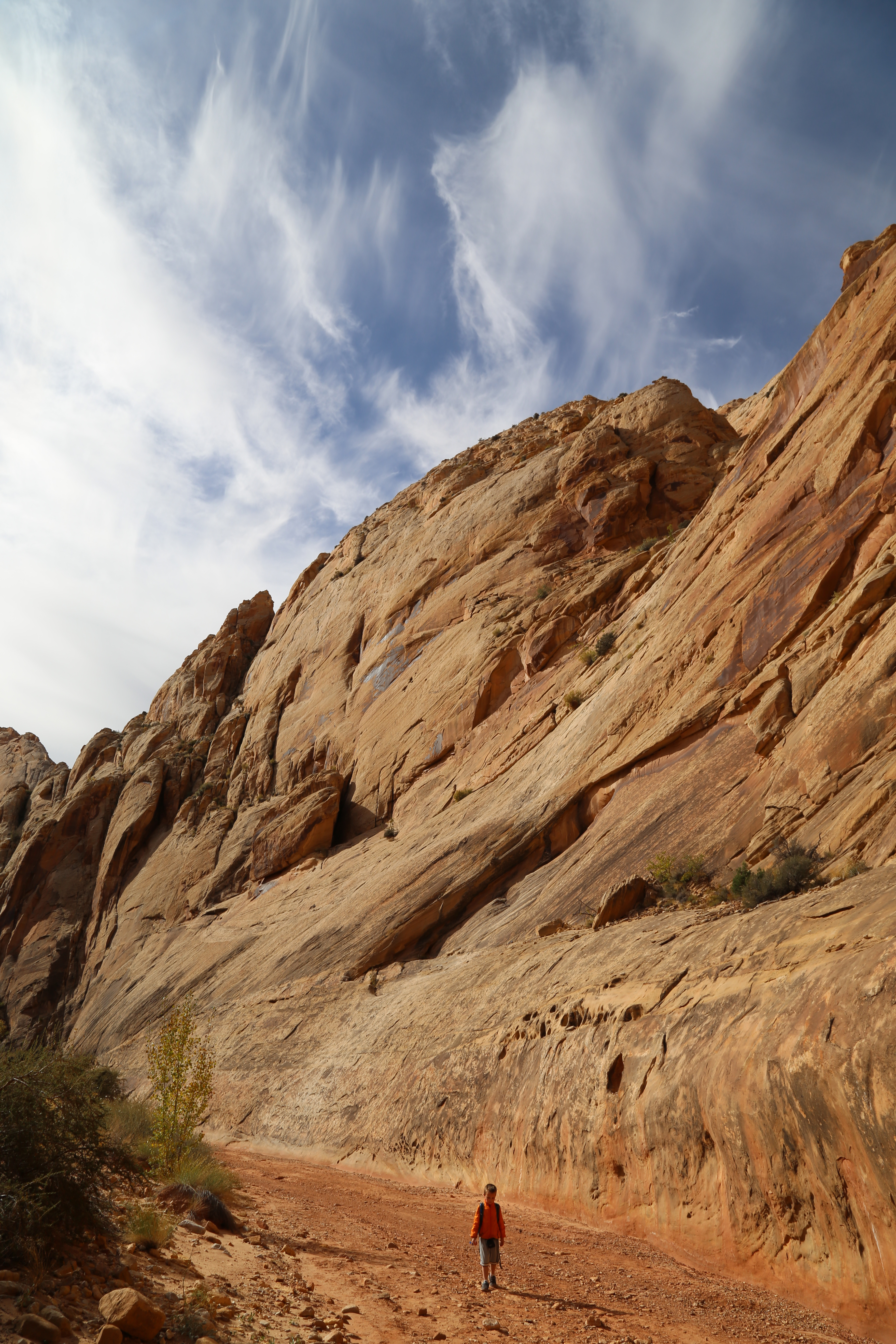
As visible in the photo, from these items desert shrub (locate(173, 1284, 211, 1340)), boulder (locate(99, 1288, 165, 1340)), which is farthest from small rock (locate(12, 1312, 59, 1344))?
desert shrub (locate(173, 1284, 211, 1340))

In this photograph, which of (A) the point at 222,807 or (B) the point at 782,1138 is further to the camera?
(A) the point at 222,807

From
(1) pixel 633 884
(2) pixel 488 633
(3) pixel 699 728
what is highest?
(2) pixel 488 633

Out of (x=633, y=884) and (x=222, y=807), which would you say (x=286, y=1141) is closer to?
(x=633, y=884)

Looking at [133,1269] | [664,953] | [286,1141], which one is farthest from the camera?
[286,1141]

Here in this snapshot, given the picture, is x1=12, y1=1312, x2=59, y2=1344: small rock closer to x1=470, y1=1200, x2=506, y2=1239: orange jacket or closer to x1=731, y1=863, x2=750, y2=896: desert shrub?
x1=470, y1=1200, x2=506, y2=1239: orange jacket

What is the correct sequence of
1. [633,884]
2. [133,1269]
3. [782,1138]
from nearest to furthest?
1. [133,1269]
2. [782,1138]
3. [633,884]

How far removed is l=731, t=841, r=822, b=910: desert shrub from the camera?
13844 mm

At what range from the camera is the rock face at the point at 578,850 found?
1050cm

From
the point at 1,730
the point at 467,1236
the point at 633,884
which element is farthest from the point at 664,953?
the point at 1,730

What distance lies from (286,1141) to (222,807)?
28026 mm

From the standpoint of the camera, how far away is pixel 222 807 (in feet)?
152

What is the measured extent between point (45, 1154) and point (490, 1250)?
5368mm

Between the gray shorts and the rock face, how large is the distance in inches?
128

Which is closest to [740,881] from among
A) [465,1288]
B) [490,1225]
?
[490,1225]
